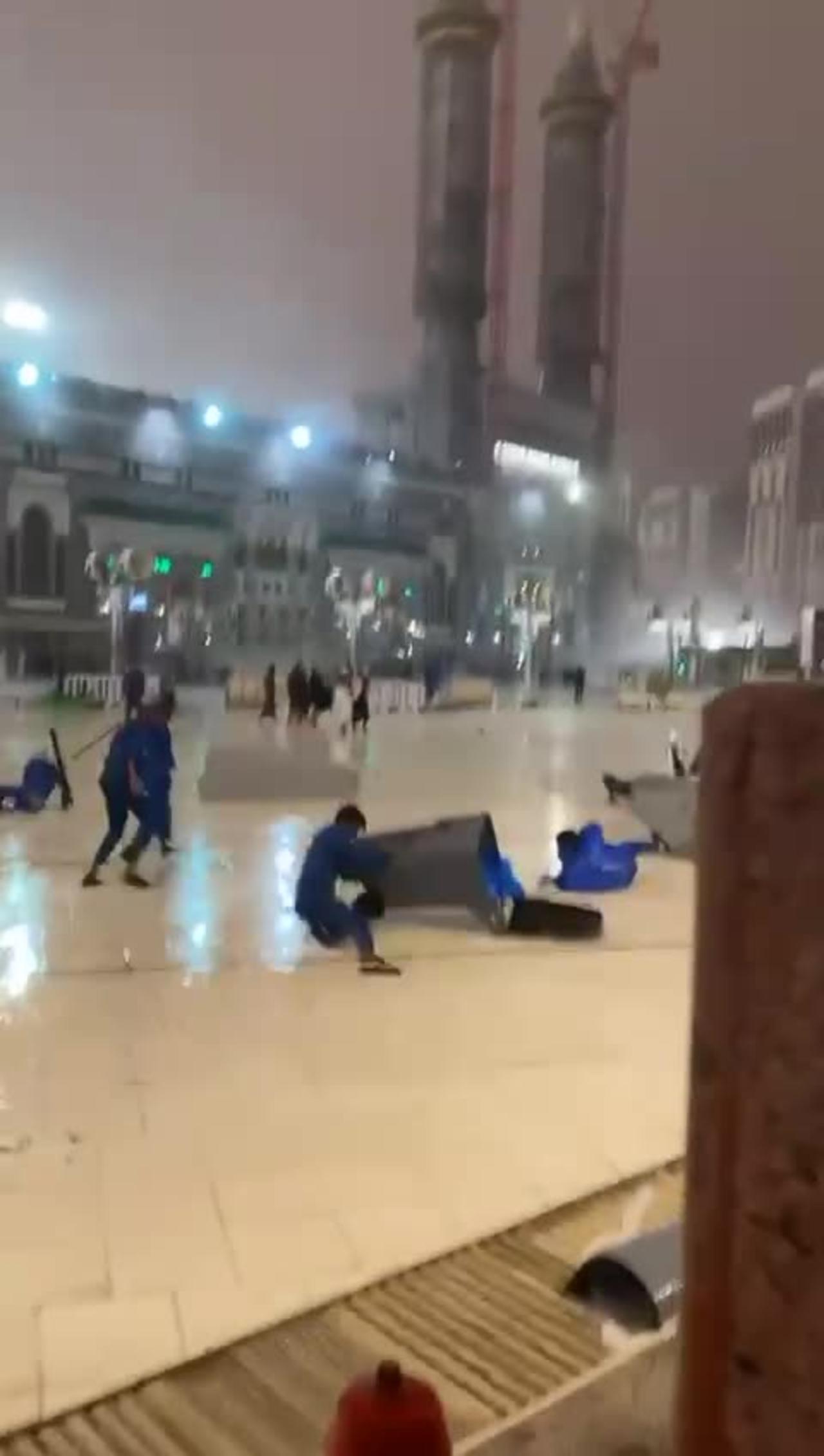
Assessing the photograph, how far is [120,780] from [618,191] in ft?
26.6

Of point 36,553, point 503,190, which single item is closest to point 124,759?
point 36,553

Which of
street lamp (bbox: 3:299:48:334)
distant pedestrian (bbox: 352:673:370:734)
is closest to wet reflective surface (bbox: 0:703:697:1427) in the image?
street lamp (bbox: 3:299:48:334)

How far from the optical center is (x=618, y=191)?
11742 millimetres

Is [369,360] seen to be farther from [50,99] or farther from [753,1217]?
[753,1217]

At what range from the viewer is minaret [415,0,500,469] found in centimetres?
1170

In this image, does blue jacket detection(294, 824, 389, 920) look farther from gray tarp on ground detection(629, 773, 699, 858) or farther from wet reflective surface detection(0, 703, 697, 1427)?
gray tarp on ground detection(629, 773, 699, 858)

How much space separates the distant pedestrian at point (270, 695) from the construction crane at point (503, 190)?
3862 millimetres

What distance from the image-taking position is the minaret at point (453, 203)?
38.4 ft

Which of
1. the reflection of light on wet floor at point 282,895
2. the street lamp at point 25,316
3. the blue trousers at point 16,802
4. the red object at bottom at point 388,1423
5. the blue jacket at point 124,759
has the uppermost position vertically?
the street lamp at point 25,316

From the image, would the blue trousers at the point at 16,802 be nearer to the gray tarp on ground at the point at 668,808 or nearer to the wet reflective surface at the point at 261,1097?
the wet reflective surface at the point at 261,1097

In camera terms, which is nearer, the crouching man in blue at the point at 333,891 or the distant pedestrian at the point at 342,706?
the crouching man in blue at the point at 333,891

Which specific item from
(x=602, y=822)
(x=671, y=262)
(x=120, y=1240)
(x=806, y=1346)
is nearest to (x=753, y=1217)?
(x=806, y=1346)

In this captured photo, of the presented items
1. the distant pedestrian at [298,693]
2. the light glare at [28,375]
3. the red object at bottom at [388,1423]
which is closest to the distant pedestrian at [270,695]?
the distant pedestrian at [298,693]

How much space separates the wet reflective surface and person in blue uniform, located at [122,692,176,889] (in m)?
0.18
